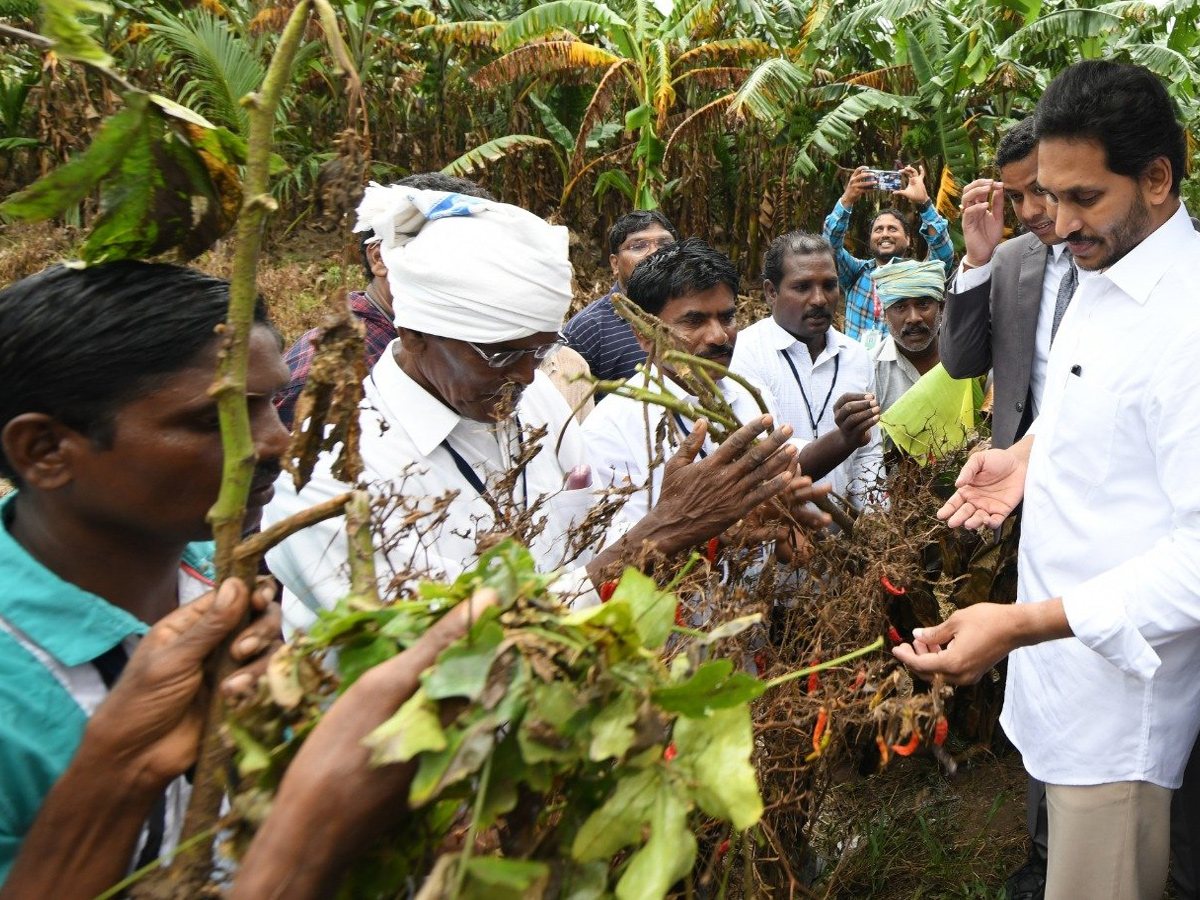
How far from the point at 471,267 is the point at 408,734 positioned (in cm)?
135

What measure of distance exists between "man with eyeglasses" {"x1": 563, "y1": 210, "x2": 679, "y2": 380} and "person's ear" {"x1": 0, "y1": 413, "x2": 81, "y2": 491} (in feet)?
8.75

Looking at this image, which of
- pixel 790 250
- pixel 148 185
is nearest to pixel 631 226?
pixel 790 250

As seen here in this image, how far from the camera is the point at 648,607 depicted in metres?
0.99

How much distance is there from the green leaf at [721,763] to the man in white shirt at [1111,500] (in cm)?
112

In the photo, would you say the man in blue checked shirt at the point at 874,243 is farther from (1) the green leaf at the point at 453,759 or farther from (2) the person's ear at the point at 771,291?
(1) the green leaf at the point at 453,759

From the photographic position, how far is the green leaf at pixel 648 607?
0.98 metres

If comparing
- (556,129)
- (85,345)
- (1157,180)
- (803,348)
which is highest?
(85,345)

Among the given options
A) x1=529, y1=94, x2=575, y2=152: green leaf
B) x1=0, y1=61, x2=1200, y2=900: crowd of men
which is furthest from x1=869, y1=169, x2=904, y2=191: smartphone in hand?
x1=529, y1=94, x2=575, y2=152: green leaf

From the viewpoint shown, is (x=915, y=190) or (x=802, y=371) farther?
(x=915, y=190)

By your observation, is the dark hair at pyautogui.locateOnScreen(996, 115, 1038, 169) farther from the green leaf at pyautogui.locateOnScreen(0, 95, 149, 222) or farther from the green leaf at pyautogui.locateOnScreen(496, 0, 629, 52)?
the green leaf at pyautogui.locateOnScreen(496, 0, 629, 52)

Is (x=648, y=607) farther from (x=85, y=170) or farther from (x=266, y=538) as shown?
(x=85, y=170)

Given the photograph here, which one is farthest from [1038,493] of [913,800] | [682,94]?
[682,94]

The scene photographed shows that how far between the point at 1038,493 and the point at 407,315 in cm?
142

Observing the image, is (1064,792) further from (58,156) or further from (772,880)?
(58,156)
